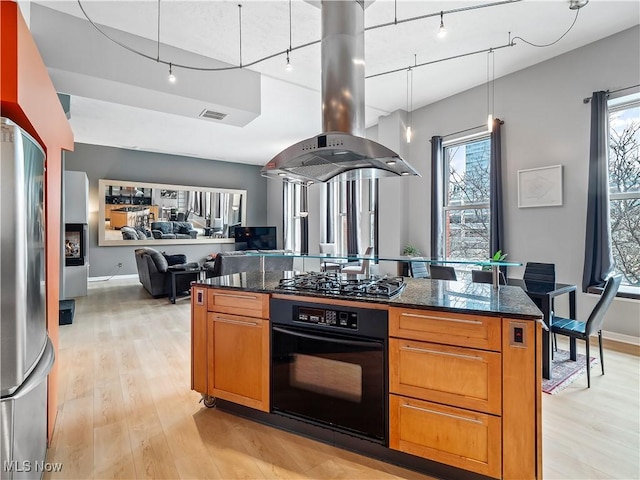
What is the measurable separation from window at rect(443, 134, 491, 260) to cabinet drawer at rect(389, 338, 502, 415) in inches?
158

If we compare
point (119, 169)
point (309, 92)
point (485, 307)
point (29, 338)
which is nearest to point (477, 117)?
point (309, 92)

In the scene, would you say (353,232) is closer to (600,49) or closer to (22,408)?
(600,49)

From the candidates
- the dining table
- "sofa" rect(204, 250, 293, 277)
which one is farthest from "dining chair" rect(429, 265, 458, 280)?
"sofa" rect(204, 250, 293, 277)

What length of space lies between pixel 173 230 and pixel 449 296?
8528 mm

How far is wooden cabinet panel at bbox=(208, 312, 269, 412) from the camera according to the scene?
2.18 metres

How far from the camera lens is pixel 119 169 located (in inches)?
328

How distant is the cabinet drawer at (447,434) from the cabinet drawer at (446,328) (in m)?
0.33

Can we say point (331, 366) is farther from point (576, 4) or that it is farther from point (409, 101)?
point (409, 101)

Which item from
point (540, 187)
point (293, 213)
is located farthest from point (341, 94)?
point (293, 213)

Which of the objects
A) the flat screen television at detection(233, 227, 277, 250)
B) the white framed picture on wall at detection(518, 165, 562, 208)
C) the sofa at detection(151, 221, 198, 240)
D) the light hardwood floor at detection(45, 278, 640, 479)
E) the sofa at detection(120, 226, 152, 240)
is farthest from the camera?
the flat screen television at detection(233, 227, 277, 250)

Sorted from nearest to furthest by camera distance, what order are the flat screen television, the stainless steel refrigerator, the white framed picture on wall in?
1. the stainless steel refrigerator
2. the white framed picture on wall
3. the flat screen television

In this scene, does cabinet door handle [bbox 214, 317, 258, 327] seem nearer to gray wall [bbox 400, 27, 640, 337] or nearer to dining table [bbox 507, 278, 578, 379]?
dining table [bbox 507, 278, 578, 379]

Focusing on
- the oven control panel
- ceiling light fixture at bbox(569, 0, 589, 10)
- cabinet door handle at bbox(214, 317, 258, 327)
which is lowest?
cabinet door handle at bbox(214, 317, 258, 327)

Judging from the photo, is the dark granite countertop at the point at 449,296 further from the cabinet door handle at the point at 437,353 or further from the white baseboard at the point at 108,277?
the white baseboard at the point at 108,277
